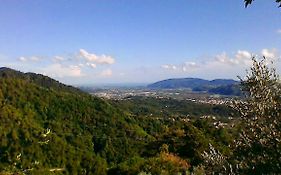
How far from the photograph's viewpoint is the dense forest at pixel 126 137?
6230 mm

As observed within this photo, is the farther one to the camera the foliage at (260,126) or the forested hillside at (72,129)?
the forested hillside at (72,129)

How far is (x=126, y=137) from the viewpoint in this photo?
349 feet

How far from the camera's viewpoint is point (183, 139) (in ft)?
136

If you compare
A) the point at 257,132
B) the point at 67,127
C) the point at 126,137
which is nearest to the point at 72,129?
the point at 67,127

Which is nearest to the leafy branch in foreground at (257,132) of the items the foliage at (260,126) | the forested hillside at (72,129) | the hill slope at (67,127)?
the foliage at (260,126)

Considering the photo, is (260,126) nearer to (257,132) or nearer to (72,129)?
(257,132)

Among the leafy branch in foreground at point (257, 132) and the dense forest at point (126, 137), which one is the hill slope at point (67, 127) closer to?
the dense forest at point (126, 137)

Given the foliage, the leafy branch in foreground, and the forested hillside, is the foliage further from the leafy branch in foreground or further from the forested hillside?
the forested hillside

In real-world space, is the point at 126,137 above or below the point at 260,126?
below

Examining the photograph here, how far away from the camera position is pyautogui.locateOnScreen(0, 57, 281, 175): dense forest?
6230 mm

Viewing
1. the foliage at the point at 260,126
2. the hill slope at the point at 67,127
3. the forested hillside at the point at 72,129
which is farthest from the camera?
the hill slope at the point at 67,127

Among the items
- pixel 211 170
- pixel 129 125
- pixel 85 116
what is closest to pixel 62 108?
pixel 85 116

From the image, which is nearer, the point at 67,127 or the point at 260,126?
the point at 260,126

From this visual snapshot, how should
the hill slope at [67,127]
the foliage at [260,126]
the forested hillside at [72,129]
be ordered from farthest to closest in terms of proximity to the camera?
the hill slope at [67,127] → the forested hillside at [72,129] → the foliage at [260,126]
